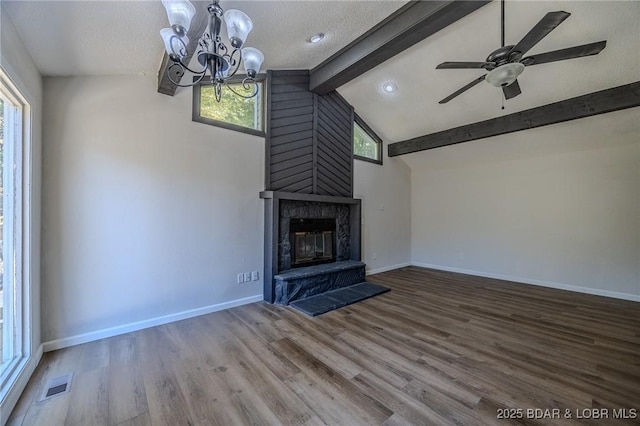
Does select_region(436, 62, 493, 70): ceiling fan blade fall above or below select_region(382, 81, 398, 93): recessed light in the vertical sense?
below

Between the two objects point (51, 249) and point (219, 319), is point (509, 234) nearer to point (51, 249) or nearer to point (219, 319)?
point (219, 319)

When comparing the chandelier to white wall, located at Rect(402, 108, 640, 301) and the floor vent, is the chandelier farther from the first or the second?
white wall, located at Rect(402, 108, 640, 301)

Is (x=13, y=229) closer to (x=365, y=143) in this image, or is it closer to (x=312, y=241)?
(x=312, y=241)

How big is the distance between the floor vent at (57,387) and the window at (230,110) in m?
2.74

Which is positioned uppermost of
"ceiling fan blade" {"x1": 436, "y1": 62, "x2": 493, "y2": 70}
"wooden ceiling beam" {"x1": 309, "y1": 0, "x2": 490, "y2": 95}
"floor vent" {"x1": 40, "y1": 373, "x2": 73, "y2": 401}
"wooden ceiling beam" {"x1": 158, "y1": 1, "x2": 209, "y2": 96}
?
"wooden ceiling beam" {"x1": 309, "y1": 0, "x2": 490, "y2": 95}

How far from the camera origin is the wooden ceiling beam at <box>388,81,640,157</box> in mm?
3168

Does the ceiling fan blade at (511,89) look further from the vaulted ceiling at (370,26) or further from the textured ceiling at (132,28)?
the textured ceiling at (132,28)

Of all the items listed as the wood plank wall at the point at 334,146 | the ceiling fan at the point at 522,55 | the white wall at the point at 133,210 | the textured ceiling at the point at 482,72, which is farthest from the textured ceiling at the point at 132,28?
the wood plank wall at the point at 334,146

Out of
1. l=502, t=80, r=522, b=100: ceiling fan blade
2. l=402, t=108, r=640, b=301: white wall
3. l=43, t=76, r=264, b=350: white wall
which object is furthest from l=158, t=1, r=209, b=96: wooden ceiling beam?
l=402, t=108, r=640, b=301: white wall

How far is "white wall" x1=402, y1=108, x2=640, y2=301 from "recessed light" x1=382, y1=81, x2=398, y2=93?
1789 mm

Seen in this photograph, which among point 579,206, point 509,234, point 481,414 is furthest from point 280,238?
point 579,206

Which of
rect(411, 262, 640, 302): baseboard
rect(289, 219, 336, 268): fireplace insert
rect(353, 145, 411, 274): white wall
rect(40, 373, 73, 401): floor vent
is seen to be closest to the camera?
rect(40, 373, 73, 401): floor vent

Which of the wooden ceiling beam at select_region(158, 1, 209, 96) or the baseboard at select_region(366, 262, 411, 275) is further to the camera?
the baseboard at select_region(366, 262, 411, 275)

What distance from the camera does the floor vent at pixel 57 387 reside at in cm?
176
